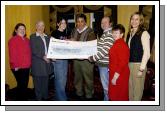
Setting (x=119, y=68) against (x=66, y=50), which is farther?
(x=66, y=50)

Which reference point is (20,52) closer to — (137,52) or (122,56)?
(122,56)

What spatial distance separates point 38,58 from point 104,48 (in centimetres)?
95

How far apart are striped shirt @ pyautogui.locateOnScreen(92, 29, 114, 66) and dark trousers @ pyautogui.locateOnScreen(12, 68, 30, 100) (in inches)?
39.3

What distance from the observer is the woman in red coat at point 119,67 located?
12.5ft

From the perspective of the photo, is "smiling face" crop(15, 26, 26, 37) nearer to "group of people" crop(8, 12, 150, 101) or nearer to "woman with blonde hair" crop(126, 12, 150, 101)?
"group of people" crop(8, 12, 150, 101)

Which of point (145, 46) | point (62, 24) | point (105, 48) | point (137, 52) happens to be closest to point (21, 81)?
point (62, 24)

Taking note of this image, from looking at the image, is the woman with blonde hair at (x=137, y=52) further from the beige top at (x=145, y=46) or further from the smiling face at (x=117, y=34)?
the smiling face at (x=117, y=34)

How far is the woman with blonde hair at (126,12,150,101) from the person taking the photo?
372 centimetres

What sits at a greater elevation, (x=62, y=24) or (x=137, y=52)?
(x=62, y=24)

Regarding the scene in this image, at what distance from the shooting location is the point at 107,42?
403cm

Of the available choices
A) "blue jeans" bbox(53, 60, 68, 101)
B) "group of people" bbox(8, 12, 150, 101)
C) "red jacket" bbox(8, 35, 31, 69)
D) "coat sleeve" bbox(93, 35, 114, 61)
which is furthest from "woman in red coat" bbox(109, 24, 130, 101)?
"red jacket" bbox(8, 35, 31, 69)

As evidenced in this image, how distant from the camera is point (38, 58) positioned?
4.30 meters

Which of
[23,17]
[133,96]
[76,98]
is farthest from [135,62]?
[23,17]

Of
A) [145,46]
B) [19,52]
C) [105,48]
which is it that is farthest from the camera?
[19,52]
